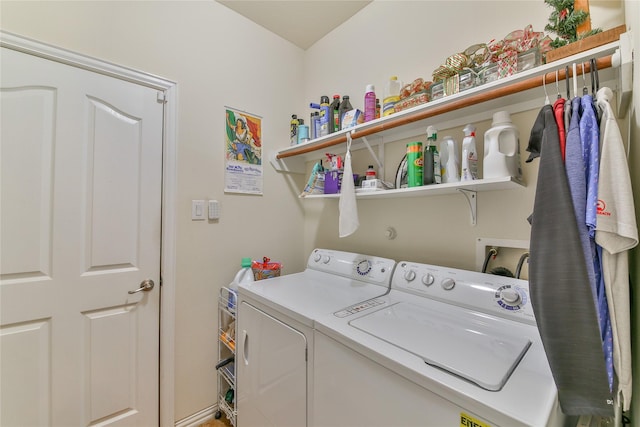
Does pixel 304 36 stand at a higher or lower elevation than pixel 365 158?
higher

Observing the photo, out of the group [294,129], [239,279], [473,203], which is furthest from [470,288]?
Result: [294,129]

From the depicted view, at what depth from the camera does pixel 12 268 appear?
1228 mm

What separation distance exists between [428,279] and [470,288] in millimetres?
187

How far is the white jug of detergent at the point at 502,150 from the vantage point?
104 cm

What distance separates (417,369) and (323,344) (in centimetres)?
39

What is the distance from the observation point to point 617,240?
1.97 ft

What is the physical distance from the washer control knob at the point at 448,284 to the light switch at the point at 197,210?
1496 millimetres

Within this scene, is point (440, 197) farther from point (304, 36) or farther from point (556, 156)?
point (304, 36)

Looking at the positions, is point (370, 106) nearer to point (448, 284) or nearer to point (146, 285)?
point (448, 284)

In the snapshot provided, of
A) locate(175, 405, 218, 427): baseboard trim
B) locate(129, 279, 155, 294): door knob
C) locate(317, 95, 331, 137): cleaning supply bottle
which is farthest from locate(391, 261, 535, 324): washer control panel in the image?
locate(175, 405, 218, 427): baseboard trim

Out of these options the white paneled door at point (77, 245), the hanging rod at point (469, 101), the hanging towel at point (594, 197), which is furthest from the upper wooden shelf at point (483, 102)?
the white paneled door at point (77, 245)

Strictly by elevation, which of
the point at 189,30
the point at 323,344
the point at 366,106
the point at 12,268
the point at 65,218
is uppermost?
the point at 189,30

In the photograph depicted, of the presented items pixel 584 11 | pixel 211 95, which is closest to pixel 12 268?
pixel 211 95

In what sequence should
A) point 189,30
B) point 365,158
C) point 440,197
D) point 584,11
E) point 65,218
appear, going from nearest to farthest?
point 584,11 → point 65,218 → point 440,197 → point 189,30 → point 365,158
